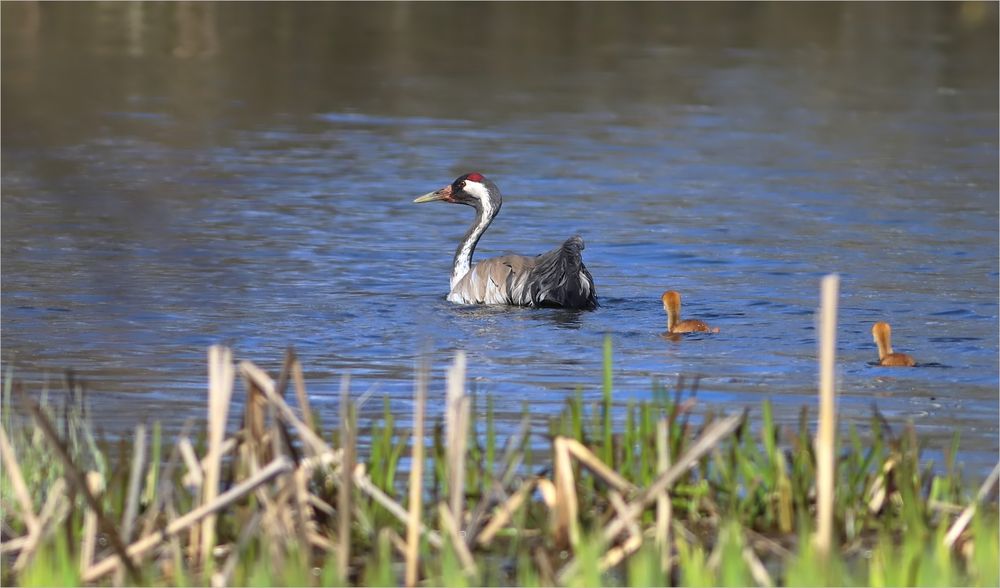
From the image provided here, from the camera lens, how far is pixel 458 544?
6.00 metres

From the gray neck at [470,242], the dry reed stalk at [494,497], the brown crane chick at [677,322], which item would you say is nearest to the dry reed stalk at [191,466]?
the dry reed stalk at [494,497]

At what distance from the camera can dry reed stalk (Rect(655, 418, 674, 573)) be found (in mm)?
6129

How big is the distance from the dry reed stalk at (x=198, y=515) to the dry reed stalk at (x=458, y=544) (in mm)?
565

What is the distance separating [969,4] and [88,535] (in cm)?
3922

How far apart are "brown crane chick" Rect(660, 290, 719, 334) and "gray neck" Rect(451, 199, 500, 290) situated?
2.32 m

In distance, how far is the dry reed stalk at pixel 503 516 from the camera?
6383 mm

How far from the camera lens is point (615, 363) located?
10961 mm

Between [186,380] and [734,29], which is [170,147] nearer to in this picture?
[186,380]

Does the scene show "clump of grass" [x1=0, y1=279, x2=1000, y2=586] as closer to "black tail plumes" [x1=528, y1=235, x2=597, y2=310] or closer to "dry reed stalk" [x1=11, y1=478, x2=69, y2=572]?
"dry reed stalk" [x1=11, y1=478, x2=69, y2=572]

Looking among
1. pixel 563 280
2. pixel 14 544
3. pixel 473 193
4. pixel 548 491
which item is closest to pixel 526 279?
pixel 563 280

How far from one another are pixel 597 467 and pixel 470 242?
8.01 meters

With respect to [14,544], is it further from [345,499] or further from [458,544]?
[458,544]

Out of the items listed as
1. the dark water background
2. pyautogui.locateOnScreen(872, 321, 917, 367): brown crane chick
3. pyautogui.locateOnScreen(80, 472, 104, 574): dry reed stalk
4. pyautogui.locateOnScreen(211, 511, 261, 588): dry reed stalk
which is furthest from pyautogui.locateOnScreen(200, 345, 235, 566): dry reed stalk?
pyautogui.locateOnScreen(872, 321, 917, 367): brown crane chick

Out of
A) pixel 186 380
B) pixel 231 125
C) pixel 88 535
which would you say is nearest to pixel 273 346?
pixel 186 380
